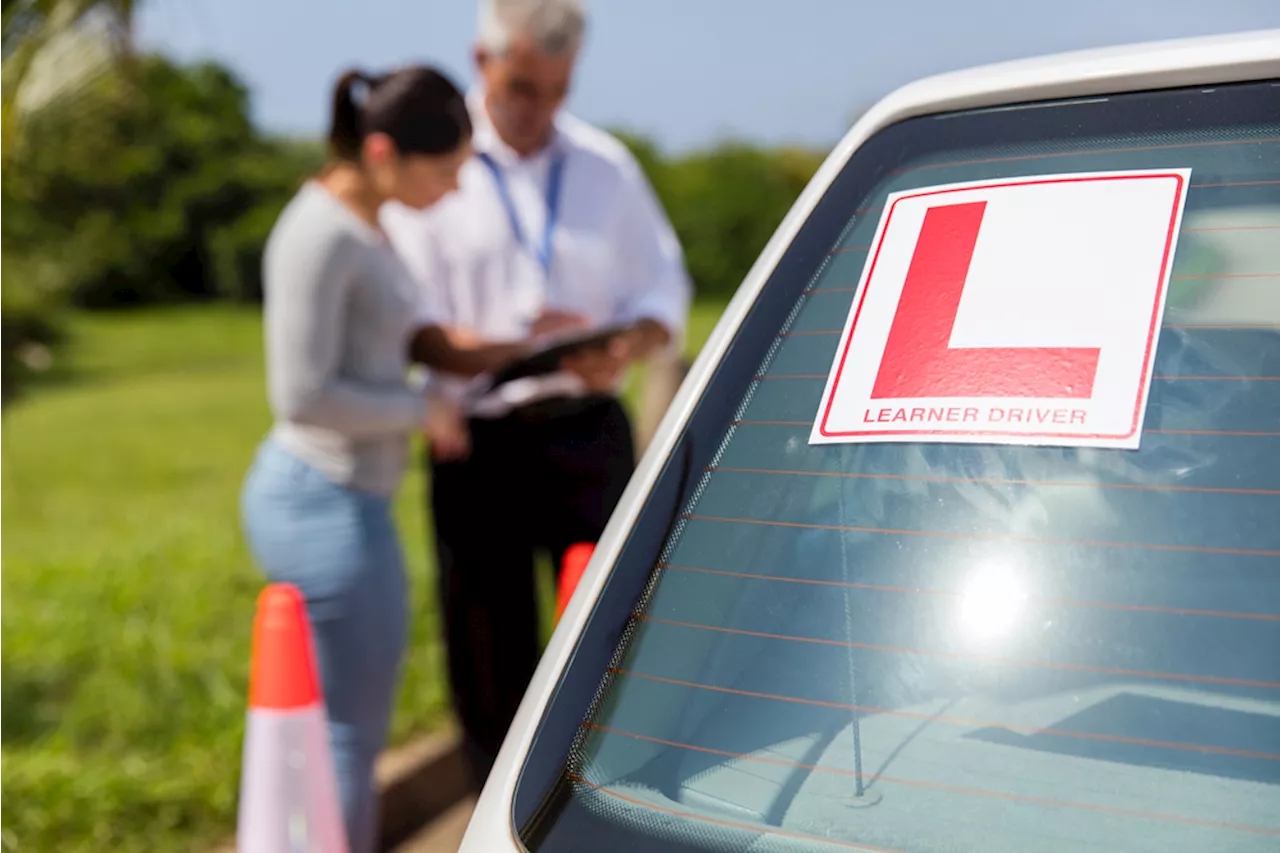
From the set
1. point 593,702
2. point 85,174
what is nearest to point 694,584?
point 593,702

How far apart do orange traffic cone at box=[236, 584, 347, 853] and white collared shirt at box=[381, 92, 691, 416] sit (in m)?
1.27

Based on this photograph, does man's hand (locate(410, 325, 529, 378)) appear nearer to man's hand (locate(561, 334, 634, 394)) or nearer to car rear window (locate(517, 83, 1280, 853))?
man's hand (locate(561, 334, 634, 394))

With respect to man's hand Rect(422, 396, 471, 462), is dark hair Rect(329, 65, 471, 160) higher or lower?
higher

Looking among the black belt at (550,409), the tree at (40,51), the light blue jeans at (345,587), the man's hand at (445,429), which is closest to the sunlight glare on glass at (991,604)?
the light blue jeans at (345,587)

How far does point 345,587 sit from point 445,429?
0.54 metres

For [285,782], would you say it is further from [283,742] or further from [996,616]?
[996,616]

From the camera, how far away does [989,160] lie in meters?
1.64

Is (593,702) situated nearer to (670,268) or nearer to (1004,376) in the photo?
(1004,376)

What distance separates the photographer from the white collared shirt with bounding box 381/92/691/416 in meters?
3.63

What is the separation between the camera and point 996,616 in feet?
4.53

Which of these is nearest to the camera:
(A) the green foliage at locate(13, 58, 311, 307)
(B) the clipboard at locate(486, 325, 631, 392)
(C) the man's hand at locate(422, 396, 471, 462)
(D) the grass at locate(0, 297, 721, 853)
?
(C) the man's hand at locate(422, 396, 471, 462)

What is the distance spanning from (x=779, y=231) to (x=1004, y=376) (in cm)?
47

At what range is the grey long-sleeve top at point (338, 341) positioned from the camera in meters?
2.96

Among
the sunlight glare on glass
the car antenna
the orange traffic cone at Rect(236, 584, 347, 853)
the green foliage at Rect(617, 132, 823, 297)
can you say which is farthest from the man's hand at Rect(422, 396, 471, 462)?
the green foliage at Rect(617, 132, 823, 297)
